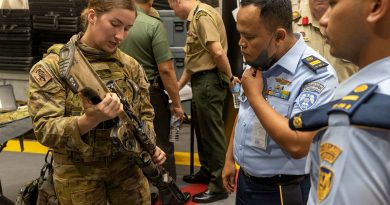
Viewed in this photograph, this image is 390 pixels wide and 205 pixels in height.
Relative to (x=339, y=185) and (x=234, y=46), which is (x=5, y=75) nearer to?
(x=234, y=46)

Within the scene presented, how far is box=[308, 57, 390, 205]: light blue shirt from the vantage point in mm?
659

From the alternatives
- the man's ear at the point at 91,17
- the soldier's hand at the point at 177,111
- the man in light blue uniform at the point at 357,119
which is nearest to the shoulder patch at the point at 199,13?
the soldier's hand at the point at 177,111

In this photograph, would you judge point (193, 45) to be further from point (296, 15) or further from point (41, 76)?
point (41, 76)

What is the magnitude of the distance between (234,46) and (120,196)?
11.3 feet

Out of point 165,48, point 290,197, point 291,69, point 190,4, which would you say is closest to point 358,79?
point 291,69

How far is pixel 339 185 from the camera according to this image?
0.68 m

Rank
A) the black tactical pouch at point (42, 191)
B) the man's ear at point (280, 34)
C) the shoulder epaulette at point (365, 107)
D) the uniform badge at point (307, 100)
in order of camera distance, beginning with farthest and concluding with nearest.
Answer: the black tactical pouch at point (42, 191), the man's ear at point (280, 34), the uniform badge at point (307, 100), the shoulder epaulette at point (365, 107)

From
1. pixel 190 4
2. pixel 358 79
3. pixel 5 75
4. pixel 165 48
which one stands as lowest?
pixel 5 75

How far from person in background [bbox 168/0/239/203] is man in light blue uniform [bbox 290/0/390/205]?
9.47ft

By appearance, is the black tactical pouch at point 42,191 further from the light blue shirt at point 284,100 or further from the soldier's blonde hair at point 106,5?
the light blue shirt at point 284,100

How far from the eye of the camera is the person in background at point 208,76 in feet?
12.0

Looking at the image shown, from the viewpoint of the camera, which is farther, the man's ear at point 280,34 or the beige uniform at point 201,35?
the beige uniform at point 201,35

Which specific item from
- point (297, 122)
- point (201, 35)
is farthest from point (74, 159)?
point (201, 35)

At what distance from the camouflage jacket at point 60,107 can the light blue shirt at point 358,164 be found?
4.11 ft
